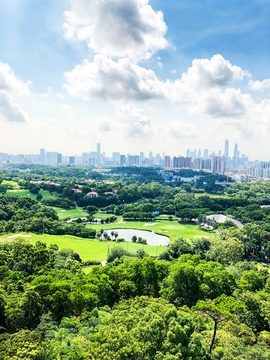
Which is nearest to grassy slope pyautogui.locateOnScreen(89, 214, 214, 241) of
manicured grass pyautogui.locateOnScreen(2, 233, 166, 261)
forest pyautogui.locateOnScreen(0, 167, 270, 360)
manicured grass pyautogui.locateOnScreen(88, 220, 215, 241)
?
manicured grass pyautogui.locateOnScreen(88, 220, 215, 241)

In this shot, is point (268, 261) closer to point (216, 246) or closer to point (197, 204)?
point (216, 246)

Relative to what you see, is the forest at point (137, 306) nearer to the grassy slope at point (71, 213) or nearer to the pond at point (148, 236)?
the pond at point (148, 236)

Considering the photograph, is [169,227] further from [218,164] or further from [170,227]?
[218,164]

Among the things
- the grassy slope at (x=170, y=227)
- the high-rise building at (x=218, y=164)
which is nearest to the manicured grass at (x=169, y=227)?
the grassy slope at (x=170, y=227)

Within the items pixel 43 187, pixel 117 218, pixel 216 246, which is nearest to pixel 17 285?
pixel 216 246

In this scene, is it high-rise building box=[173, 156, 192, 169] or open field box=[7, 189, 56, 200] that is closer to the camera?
open field box=[7, 189, 56, 200]

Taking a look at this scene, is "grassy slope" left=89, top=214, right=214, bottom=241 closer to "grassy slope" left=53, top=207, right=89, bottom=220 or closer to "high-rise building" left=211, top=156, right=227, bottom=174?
"grassy slope" left=53, top=207, right=89, bottom=220

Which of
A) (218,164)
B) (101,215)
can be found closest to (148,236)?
(101,215)
